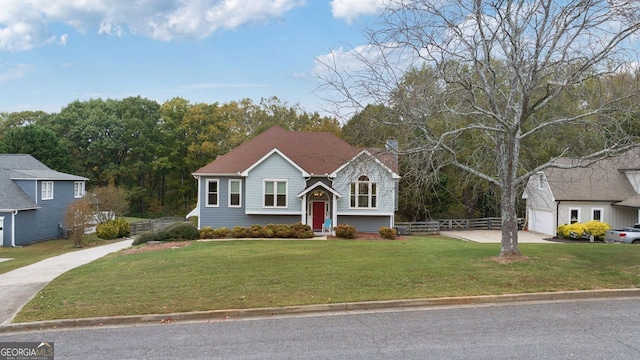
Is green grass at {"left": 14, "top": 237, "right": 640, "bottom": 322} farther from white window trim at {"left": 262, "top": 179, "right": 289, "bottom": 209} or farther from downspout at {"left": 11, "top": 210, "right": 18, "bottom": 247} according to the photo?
downspout at {"left": 11, "top": 210, "right": 18, "bottom": 247}

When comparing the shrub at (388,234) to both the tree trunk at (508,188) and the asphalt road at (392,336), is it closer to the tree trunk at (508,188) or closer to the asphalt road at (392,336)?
the tree trunk at (508,188)

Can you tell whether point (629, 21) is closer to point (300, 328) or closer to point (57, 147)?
point (300, 328)

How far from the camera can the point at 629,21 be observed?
9.80 m

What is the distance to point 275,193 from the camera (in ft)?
85.0

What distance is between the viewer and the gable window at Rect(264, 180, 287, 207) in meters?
25.9

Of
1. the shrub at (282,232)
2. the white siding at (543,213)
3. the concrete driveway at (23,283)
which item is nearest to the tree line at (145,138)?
the white siding at (543,213)

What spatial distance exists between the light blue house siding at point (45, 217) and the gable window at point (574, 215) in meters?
40.0

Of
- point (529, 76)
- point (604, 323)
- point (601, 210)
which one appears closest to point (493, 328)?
point (604, 323)

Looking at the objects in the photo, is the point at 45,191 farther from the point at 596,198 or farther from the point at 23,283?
the point at 596,198

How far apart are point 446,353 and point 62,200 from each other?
38.1 metres

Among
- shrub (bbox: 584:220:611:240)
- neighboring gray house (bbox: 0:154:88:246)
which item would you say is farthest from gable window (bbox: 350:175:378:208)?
neighboring gray house (bbox: 0:154:88:246)

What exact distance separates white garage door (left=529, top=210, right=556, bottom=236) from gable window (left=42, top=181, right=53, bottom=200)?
131 ft

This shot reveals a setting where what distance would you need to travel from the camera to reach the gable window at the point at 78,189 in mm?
37669

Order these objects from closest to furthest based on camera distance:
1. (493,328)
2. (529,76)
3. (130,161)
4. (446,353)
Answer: (446,353)
(493,328)
(529,76)
(130,161)
